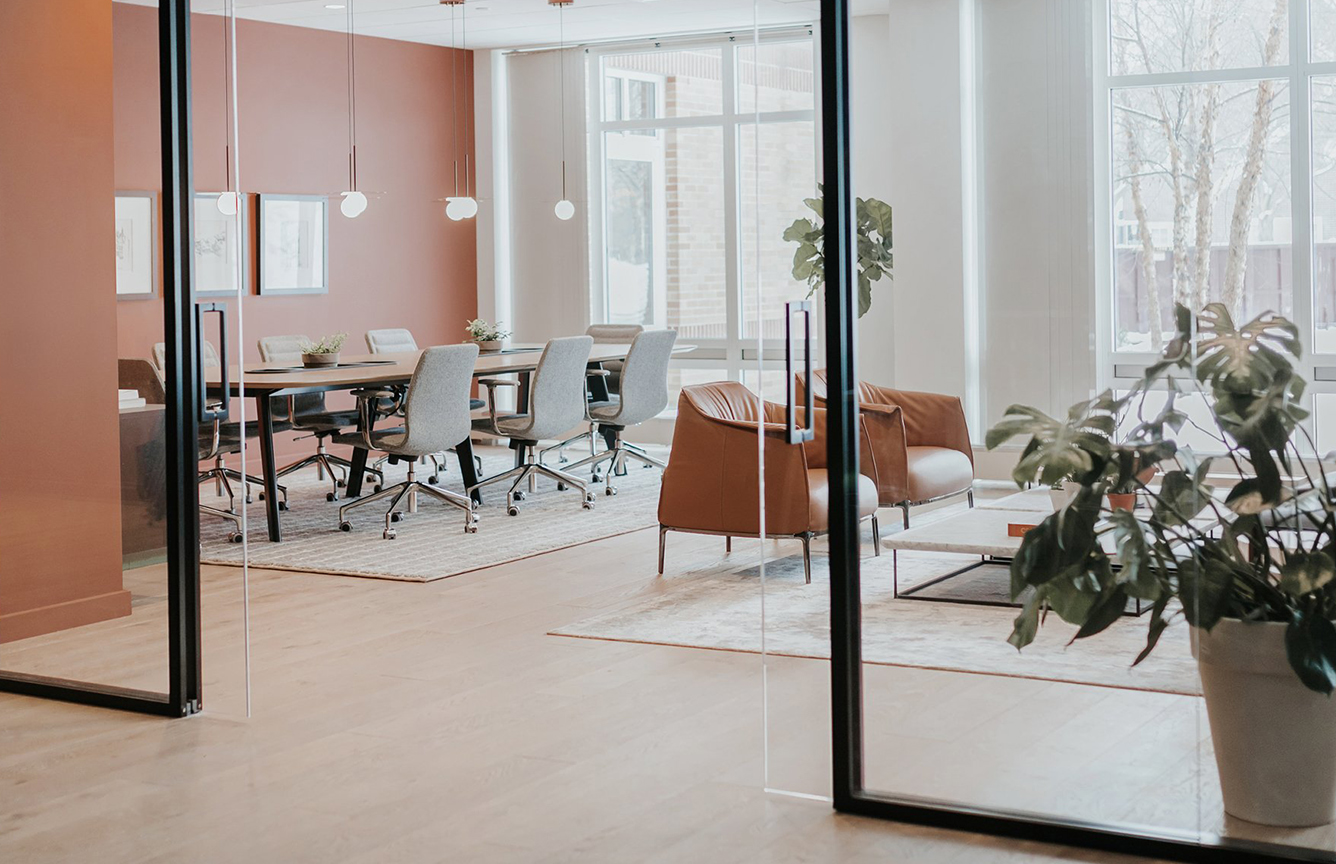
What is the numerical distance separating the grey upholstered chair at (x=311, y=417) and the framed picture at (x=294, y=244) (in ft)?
3.84

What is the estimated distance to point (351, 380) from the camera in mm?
7273

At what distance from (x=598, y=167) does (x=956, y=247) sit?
8.79 meters

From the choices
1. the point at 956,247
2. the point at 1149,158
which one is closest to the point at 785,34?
the point at 956,247

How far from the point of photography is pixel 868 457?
334 centimetres

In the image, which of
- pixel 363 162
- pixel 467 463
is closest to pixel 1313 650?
pixel 467 463

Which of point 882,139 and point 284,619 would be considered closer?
point 882,139

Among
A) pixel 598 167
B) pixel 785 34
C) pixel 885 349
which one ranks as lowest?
pixel 885 349

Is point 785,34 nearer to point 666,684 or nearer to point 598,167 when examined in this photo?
point 666,684

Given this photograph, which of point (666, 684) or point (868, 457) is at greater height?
point (868, 457)

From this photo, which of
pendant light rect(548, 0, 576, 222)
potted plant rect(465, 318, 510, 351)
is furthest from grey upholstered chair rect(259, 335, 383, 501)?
pendant light rect(548, 0, 576, 222)

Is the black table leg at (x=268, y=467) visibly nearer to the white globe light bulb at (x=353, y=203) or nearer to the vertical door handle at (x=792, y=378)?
the white globe light bulb at (x=353, y=203)

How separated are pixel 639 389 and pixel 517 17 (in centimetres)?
323

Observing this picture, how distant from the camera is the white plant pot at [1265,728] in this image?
2.85 metres

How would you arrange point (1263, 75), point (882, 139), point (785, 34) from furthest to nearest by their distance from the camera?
point (785, 34)
point (882, 139)
point (1263, 75)
